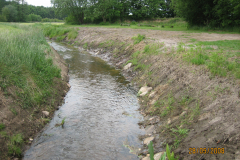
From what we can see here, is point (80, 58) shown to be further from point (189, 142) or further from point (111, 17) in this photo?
point (111, 17)

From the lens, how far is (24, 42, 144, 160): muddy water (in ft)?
15.4

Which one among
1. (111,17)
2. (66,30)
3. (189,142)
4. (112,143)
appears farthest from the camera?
(111,17)

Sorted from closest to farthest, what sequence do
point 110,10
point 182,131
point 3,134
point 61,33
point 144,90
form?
point 3,134, point 182,131, point 144,90, point 61,33, point 110,10

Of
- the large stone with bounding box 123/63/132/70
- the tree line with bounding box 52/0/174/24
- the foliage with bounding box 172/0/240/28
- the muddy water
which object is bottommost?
the muddy water

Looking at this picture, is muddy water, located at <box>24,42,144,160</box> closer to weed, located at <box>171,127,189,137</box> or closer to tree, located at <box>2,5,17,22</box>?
weed, located at <box>171,127,189,137</box>

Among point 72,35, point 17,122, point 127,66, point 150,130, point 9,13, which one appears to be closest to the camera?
point 17,122

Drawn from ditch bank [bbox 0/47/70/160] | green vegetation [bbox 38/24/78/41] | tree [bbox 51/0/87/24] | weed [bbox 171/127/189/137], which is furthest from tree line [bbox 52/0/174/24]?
weed [bbox 171/127/189/137]

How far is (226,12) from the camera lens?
18984 millimetres

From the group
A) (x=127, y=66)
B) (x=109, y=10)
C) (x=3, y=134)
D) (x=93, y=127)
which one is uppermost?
(x=109, y=10)

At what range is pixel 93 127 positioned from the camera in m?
5.79

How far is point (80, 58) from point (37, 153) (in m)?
11.7

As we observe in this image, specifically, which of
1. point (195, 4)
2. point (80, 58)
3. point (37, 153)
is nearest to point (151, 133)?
point (37, 153)

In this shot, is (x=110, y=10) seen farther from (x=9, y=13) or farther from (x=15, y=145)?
(x=15, y=145)
